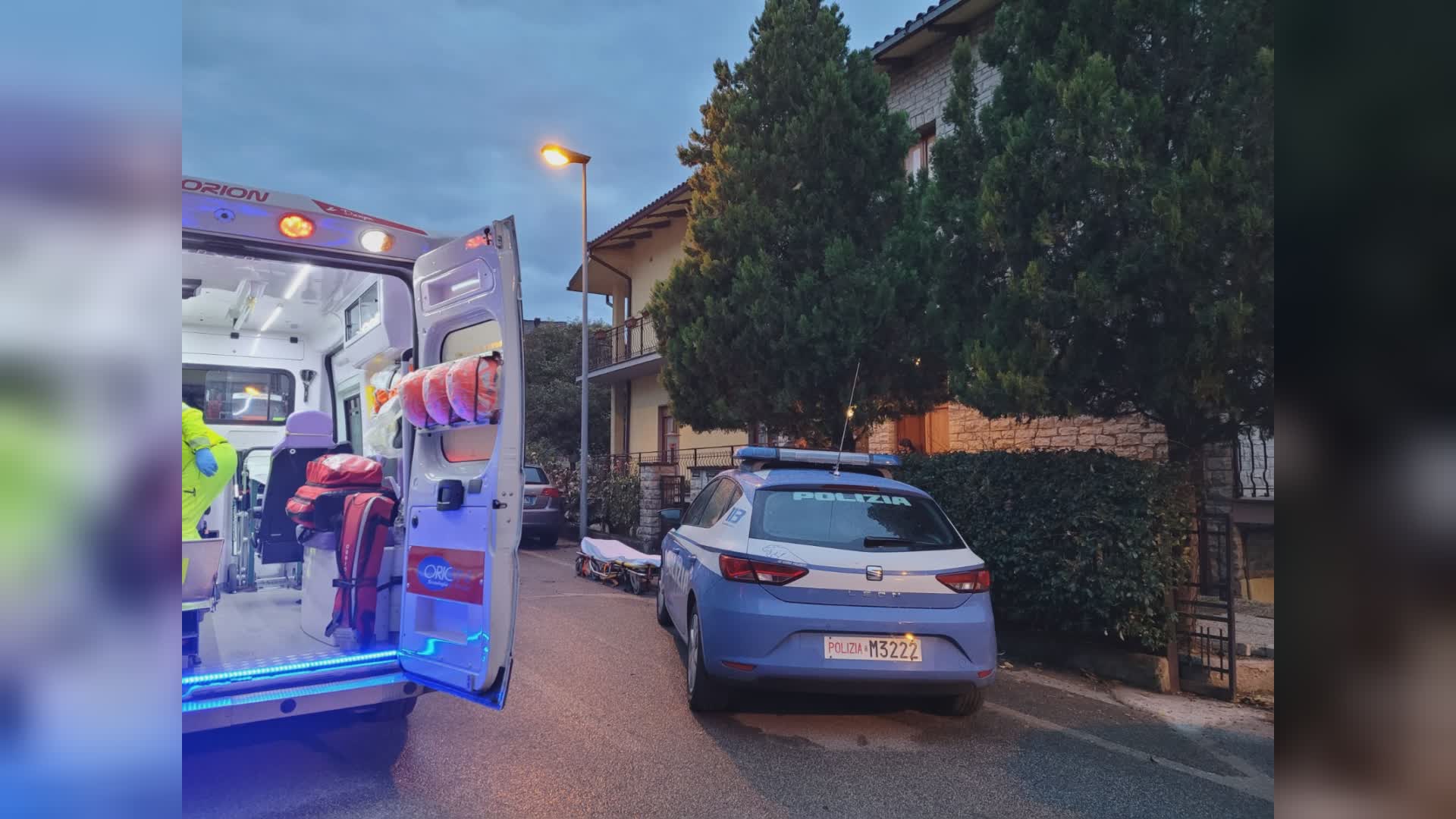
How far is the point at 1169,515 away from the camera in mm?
6809

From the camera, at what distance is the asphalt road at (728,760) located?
167 inches

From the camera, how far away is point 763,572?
5320mm

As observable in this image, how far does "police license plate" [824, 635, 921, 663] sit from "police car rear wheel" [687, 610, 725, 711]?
2.80 ft

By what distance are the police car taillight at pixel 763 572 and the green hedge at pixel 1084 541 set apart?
9.24ft

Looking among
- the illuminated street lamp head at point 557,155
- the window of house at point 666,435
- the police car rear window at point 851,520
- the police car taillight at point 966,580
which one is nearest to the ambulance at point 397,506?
the police car rear window at point 851,520

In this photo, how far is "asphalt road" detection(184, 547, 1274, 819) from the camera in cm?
425

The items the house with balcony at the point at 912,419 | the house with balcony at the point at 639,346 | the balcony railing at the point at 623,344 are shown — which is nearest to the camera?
the house with balcony at the point at 912,419

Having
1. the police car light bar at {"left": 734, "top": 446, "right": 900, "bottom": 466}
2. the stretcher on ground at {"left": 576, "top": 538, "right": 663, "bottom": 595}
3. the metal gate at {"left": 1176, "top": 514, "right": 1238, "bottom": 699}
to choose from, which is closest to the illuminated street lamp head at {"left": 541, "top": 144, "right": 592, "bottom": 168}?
the stretcher on ground at {"left": 576, "top": 538, "right": 663, "bottom": 595}

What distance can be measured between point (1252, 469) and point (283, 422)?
10241 millimetres

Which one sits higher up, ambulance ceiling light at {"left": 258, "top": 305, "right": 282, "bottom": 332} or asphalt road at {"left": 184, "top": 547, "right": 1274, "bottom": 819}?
ambulance ceiling light at {"left": 258, "top": 305, "right": 282, "bottom": 332}

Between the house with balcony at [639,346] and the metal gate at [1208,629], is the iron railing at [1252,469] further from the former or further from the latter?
the house with balcony at [639,346]

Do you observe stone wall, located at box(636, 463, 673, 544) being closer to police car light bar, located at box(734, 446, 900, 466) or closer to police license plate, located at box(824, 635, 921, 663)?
police car light bar, located at box(734, 446, 900, 466)
